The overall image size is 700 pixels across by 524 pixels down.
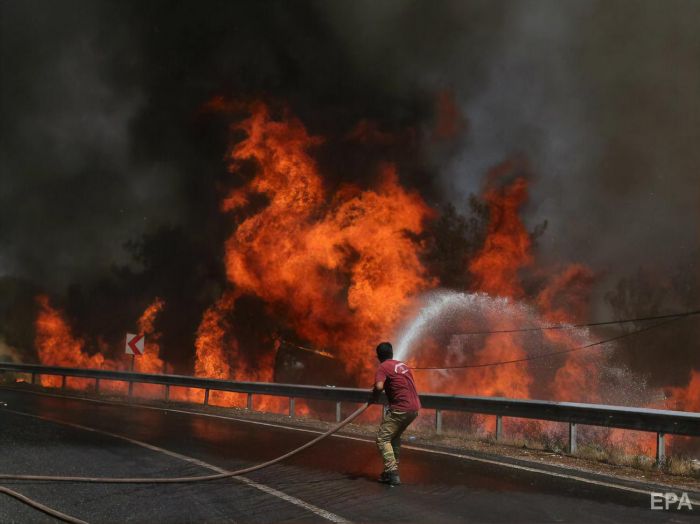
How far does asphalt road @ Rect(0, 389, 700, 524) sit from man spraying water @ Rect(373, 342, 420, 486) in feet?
0.93

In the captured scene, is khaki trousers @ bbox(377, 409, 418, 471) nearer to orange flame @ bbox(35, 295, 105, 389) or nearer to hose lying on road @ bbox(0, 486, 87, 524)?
hose lying on road @ bbox(0, 486, 87, 524)

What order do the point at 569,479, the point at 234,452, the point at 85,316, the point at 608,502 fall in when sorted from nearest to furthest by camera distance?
1. the point at 608,502
2. the point at 569,479
3. the point at 234,452
4. the point at 85,316

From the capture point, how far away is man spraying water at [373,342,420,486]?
670cm

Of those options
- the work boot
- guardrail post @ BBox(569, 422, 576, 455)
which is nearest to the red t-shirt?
the work boot

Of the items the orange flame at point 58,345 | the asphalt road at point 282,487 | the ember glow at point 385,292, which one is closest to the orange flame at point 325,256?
the ember glow at point 385,292

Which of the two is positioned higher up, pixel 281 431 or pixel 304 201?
pixel 304 201

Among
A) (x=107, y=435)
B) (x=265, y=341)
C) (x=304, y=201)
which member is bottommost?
(x=107, y=435)

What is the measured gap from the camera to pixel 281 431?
1116 centimetres

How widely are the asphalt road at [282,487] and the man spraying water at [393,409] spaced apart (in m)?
0.28

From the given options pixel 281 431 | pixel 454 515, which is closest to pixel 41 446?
pixel 281 431

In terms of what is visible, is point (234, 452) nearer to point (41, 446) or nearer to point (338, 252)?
point (41, 446)

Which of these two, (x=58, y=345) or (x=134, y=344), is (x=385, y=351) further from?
(x=58, y=345)

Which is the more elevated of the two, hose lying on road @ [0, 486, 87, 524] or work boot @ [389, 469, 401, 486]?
work boot @ [389, 469, 401, 486]

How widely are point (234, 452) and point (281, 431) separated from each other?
2.65m
